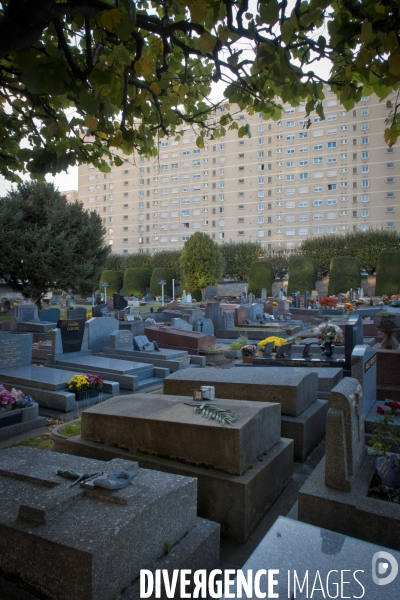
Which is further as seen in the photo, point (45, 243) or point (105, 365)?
point (45, 243)

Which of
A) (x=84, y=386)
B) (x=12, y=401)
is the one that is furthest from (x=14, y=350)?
(x=12, y=401)

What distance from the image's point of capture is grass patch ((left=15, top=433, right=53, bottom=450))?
602 cm

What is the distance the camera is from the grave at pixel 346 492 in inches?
129

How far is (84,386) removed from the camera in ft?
26.2

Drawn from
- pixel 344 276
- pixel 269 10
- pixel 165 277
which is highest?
pixel 269 10

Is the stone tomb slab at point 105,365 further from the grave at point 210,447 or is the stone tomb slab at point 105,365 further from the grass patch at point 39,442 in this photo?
the grave at point 210,447

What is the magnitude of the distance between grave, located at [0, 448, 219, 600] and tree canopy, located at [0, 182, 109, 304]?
21.1 meters

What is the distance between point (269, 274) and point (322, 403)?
3516 centimetres

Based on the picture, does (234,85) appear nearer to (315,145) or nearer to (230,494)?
(230,494)

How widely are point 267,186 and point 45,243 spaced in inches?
1766

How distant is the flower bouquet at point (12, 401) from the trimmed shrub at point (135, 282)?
40.4 m

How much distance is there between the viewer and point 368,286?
4066 cm

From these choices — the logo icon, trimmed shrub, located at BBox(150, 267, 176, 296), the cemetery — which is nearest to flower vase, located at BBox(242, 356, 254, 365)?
the cemetery

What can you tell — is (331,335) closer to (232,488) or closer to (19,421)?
(19,421)
